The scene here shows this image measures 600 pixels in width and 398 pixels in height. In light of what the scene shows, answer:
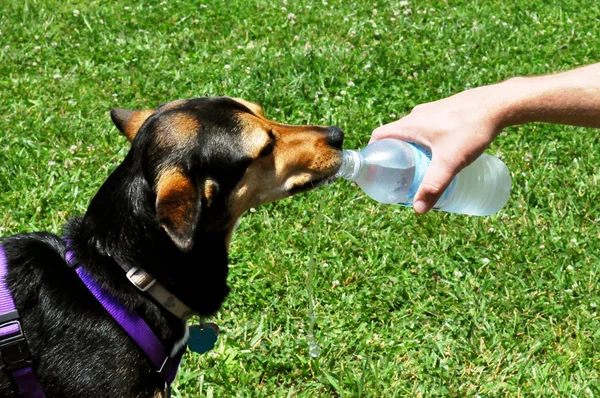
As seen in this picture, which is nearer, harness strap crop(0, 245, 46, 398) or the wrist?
harness strap crop(0, 245, 46, 398)

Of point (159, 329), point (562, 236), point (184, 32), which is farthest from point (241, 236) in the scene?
point (184, 32)

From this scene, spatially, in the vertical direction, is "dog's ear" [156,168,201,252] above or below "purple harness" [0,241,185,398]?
above

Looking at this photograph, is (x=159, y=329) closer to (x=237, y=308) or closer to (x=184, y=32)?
(x=237, y=308)

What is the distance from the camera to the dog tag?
3531 millimetres

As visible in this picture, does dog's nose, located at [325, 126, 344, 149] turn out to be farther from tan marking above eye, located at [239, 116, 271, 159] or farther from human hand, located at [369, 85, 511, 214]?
human hand, located at [369, 85, 511, 214]

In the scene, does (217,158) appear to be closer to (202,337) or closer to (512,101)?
(202,337)

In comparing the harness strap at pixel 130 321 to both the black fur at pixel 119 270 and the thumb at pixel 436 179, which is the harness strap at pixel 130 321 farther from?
the thumb at pixel 436 179

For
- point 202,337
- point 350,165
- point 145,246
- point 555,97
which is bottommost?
point 202,337

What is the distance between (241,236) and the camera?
16.9 feet

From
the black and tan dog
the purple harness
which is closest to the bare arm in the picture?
the black and tan dog

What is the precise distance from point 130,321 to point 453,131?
1.65m

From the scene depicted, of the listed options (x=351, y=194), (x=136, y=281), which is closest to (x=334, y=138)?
(x=136, y=281)

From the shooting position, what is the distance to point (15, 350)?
290 centimetres

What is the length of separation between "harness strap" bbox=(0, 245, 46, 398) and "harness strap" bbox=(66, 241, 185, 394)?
1.06 ft
